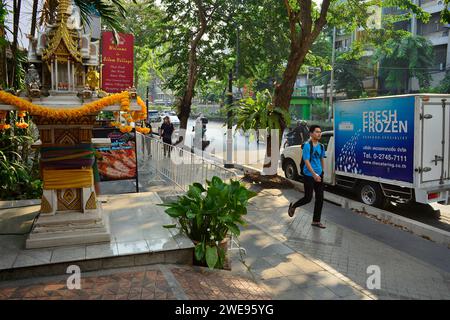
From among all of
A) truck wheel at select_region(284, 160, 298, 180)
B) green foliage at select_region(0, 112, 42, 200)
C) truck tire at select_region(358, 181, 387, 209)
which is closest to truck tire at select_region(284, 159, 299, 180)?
truck wheel at select_region(284, 160, 298, 180)

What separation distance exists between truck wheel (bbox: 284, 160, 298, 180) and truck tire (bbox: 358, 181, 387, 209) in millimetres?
Result: 2624

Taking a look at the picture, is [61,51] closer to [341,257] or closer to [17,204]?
[17,204]

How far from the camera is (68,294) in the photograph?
4.04m

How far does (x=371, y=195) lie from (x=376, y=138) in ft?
4.28

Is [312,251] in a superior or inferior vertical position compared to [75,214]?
inferior

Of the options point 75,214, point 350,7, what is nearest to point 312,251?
point 75,214

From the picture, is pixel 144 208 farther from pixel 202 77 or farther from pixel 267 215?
pixel 202 77

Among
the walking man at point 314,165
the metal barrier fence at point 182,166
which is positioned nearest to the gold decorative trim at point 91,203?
the metal barrier fence at point 182,166

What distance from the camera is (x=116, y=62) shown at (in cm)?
1161

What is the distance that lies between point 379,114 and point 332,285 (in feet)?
15.7

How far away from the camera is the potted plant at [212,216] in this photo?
16.6 ft

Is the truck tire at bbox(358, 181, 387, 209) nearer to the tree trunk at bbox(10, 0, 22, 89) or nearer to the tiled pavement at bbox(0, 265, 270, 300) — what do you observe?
the tiled pavement at bbox(0, 265, 270, 300)

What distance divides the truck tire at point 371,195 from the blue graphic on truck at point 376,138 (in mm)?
A: 282

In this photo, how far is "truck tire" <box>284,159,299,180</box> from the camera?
38.1 ft
